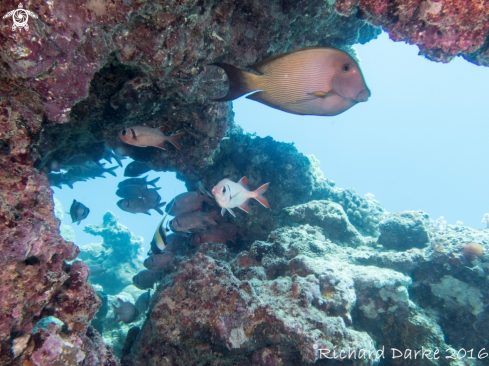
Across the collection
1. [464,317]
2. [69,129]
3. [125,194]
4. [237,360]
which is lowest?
[237,360]

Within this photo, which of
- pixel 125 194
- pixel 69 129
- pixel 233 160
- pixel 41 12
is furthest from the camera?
pixel 233 160

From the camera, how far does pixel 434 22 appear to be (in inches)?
90.5

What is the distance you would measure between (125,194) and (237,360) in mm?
4847

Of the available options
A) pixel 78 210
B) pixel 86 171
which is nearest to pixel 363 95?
Answer: pixel 78 210

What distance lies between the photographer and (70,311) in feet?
7.76

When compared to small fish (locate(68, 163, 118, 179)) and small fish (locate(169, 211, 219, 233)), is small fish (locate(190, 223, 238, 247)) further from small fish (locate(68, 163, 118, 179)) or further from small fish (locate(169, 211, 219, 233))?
small fish (locate(68, 163, 118, 179))

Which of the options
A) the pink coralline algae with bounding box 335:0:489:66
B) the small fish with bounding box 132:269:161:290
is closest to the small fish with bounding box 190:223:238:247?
A: the small fish with bounding box 132:269:161:290

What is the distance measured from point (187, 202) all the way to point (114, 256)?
33.0 ft

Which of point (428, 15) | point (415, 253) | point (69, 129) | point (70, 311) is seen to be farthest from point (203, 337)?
point (415, 253)

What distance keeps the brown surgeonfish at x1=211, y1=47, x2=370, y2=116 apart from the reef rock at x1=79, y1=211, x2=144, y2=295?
13657 mm

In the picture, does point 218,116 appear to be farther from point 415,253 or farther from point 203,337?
point 415,253

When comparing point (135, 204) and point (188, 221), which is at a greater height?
point (135, 204)

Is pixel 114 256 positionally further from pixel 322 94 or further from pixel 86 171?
pixel 322 94

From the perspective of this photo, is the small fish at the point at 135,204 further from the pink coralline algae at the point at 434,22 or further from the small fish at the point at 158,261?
the pink coralline algae at the point at 434,22
